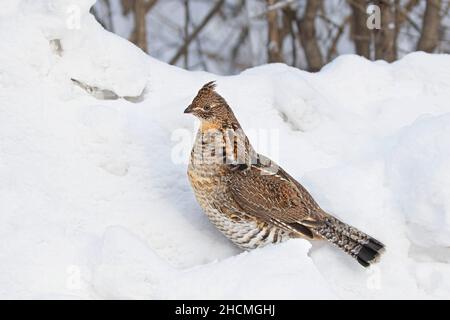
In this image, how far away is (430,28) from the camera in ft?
24.6

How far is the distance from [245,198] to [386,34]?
11.4ft

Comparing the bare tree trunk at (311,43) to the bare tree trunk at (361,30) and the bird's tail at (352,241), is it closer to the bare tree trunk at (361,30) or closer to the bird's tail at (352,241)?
the bare tree trunk at (361,30)

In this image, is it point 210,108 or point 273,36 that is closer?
point 210,108

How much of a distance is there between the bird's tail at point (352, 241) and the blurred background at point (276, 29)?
2.87 meters

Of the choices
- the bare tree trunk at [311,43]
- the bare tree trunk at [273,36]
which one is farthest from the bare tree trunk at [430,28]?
the bare tree trunk at [273,36]

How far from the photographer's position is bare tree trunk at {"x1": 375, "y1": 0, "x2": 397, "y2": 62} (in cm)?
737

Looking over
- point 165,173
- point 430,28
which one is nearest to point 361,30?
point 430,28

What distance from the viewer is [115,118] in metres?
4.75

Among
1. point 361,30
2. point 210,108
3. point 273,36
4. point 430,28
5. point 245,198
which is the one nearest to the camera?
point 245,198

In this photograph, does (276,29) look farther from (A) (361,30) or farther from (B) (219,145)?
(B) (219,145)

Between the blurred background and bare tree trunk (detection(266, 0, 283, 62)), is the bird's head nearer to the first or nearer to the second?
the blurred background
